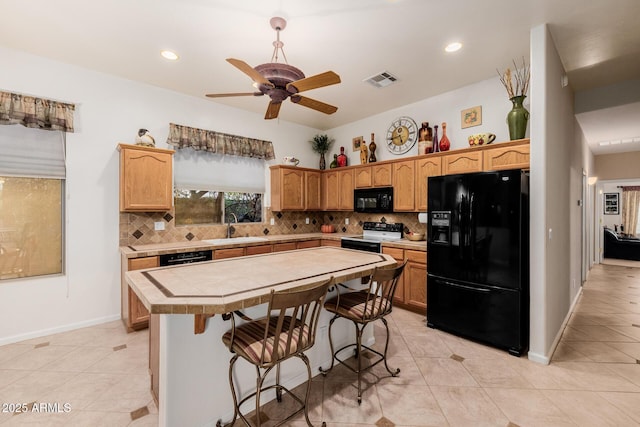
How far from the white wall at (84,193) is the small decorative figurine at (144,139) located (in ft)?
0.73

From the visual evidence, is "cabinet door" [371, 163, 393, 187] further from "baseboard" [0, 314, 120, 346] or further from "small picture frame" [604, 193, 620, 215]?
"small picture frame" [604, 193, 620, 215]

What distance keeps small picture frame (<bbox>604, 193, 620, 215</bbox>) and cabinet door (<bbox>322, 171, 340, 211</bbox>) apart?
32.9 feet

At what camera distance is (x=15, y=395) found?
6.82 ft

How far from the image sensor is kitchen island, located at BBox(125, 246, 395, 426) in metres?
1.45

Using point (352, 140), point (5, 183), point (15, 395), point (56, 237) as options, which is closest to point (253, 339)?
point (15, 395)

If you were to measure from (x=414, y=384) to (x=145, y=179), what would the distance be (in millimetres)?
3478

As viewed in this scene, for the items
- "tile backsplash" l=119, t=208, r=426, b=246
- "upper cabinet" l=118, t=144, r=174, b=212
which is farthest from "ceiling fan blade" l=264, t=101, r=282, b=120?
"tile backsplash" l=119, t=208, r=426, b=246

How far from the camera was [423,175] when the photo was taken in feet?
13.0

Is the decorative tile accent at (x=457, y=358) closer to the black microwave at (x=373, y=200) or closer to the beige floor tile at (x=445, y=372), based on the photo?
the beige floor tile at (x=445, y=372)

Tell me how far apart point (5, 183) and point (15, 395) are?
6.93 feet

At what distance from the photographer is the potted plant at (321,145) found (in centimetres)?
559

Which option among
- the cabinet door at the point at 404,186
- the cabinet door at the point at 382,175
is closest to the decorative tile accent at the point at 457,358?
the cabinet door at the point at 404,186

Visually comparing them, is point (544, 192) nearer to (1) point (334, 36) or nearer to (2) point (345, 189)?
(1) point (334, 36)

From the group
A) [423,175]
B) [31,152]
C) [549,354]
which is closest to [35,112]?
[31,152]
